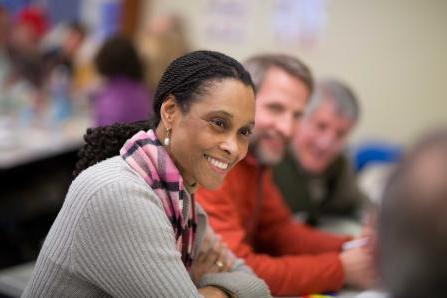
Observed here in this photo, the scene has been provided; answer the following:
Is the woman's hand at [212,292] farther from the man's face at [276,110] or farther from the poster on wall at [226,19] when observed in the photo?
the poster on wall at [226,19]

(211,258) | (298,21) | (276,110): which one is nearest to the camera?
(211,258)

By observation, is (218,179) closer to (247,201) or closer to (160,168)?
(160,168)

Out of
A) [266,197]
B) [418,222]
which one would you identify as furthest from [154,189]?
[266,197]

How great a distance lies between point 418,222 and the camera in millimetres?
751

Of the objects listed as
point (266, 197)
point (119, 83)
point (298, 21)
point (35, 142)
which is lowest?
point (35, 142)

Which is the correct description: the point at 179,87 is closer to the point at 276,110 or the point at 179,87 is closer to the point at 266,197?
the point at 276,110

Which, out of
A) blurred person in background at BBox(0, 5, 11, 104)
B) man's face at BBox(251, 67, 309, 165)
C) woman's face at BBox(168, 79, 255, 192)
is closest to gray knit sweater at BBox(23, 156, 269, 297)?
woman's face at BBox(168, 79, 255, 192)

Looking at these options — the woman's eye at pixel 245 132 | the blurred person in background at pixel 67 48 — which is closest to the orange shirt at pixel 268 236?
the woman's eye at pixel 245 132

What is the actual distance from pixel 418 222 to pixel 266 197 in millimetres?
Answer: 1175

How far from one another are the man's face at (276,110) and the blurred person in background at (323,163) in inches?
22.1

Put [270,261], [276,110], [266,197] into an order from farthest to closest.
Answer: [266,197] < [276,110] < [270,261]

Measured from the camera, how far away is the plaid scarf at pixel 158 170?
3.71 ft

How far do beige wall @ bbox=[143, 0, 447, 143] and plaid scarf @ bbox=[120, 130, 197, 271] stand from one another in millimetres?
2844

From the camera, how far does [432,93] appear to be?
13.4ft
